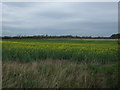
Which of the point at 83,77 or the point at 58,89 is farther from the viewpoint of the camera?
the point at 83,77

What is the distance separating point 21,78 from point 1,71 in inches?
33.1

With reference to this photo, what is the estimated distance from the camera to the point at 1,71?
7.07 meters

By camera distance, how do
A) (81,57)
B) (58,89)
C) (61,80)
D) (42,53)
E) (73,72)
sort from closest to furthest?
1. (58,89)
2. (61,80)
3. (73,72)
4. (81,57)
5. (42,53)

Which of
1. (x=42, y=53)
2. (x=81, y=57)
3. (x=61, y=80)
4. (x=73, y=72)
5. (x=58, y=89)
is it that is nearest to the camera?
(x=58, y=89)

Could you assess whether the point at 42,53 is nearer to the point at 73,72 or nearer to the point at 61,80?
the point at 73,72

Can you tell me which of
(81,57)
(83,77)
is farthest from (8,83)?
(81,57)

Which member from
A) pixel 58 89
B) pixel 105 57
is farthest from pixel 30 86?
pixel 105 57

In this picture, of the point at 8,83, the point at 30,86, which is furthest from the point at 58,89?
the point at 8,83

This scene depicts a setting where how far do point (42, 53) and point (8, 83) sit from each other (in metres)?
6.30

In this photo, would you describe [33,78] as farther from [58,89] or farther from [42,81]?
[58,89]

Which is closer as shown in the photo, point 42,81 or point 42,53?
point 42,81

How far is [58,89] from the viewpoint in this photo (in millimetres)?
6258

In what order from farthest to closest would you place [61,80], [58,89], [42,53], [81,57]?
[42,53] < [81,57] < [61,80] < [58,89]

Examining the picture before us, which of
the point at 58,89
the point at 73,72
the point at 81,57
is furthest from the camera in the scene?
the point at 81,57
